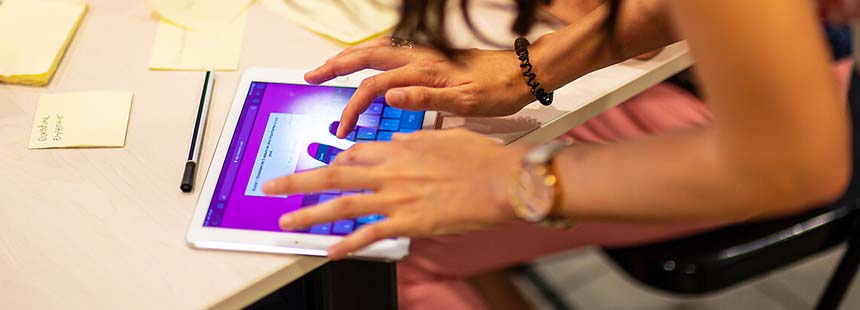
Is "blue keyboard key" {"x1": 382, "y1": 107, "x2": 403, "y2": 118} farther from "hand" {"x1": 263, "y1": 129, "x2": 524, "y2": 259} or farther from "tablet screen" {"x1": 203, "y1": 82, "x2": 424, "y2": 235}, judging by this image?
"hand" {"x1": 263, "y1": 129, "x2": 524, "y2": 259}

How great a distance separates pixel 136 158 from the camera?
919mm

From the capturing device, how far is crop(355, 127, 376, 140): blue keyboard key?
0.92 metres

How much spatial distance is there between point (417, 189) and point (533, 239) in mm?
408

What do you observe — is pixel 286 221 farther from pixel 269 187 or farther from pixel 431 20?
pixel 431 20

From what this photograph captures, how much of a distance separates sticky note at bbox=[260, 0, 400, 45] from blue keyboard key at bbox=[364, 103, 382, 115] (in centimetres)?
14

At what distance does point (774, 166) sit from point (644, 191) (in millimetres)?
103

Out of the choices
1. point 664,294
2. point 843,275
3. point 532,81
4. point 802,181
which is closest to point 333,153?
point 532,81

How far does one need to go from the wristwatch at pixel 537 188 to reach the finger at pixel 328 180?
0.43ft

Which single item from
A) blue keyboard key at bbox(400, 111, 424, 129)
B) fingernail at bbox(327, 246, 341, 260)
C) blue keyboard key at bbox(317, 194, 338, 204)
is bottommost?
fingernail at bbox(327, 246, 341, 260)

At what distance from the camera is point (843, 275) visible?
49.4 inches

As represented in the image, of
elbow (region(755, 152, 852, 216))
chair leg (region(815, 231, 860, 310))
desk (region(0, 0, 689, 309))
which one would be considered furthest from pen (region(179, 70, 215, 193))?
chair leg (region(815, 231, 860, 310))

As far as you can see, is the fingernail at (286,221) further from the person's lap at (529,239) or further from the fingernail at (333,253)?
the person's lap at (529,239)

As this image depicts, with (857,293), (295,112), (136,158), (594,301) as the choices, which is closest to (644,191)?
(295,112)

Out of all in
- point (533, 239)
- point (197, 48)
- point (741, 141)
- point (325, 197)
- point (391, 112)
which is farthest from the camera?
point (533, 239)
